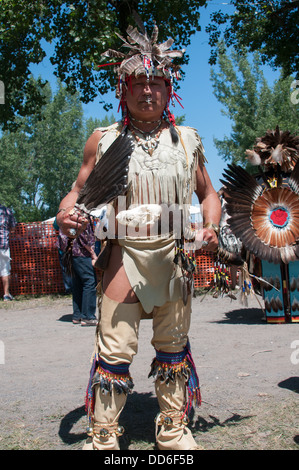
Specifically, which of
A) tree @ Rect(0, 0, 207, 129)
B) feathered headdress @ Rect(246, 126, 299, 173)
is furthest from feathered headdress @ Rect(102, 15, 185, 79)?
tree @ Rect(0, 0, 207, 129)

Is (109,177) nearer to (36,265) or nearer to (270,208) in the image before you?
(270,208)

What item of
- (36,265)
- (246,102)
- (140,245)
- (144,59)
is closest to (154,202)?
(140,245)

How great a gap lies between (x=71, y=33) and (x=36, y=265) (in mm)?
5144

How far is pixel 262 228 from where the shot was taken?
554 cm

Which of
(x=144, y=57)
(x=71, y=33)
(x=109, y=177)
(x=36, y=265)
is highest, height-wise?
(x=71, y=33)

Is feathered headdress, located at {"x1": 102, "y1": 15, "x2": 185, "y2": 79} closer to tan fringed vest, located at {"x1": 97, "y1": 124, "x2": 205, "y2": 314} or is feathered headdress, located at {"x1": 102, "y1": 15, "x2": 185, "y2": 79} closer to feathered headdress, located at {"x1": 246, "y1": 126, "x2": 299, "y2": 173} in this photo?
tan fringed vest, located at {"x1": 97, "y1": 124, "x2": 205, "y2": 314}

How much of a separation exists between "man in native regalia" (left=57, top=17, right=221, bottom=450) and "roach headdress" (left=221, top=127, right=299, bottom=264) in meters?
2.98

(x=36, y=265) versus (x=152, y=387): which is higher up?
(x=36, y=265)

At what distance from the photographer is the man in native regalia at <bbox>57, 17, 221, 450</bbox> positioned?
240cm

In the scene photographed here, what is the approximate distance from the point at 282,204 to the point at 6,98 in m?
8.16

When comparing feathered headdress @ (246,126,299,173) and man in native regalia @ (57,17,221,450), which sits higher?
feathered headdress @ (246,126,299,173)

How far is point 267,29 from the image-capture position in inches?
478

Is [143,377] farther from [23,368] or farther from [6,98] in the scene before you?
[6,98]

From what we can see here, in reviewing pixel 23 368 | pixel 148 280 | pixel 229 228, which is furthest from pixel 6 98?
pixel 148 280
